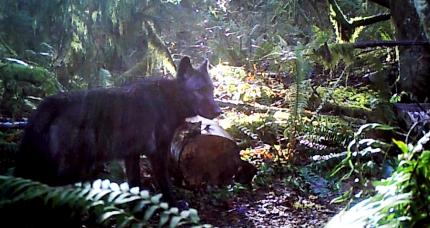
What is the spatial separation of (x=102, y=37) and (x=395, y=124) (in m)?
4.53

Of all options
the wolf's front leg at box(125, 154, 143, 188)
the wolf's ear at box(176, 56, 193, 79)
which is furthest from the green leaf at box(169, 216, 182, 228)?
the wolf's ear at box(176, 56, 193, 79)

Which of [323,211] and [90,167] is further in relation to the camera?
[323,211]

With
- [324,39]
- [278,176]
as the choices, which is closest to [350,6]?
[324,39]

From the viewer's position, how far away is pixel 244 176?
7.04 m

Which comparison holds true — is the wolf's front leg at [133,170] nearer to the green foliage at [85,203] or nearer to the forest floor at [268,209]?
the forest floor at [268,209]

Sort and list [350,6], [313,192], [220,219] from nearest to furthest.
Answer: [220,219]
[313,192]
[350,6]

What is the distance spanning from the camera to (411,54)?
8086mm

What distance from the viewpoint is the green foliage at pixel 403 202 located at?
2.17 meters

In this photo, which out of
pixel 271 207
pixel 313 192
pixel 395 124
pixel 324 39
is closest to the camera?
pixel 271 207

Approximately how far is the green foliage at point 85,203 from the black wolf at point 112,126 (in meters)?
0.90

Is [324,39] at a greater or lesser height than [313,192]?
greater

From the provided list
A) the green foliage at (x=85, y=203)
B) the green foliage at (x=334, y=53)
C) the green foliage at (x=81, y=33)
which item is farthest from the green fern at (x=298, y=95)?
the green foliage at (x=85, y=203)

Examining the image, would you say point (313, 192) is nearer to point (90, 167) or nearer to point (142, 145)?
point (142, 145)

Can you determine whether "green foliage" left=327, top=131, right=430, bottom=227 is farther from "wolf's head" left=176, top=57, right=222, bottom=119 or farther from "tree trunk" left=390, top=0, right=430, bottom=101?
"tree trunk" left=390, top=0, right=430, bottom=101
